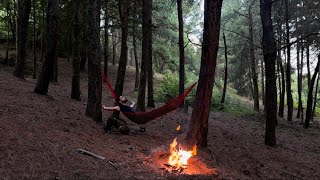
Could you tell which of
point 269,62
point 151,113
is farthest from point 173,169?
point 269,62

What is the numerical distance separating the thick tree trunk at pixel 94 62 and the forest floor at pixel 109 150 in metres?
0.39

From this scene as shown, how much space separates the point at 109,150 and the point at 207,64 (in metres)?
3.02

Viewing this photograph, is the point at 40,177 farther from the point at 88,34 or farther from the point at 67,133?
the point at 88,34

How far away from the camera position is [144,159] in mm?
6074

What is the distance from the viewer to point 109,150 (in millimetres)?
6375

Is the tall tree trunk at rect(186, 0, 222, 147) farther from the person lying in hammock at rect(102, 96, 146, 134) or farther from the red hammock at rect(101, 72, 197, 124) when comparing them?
the person lying in hammock at rect(102, 96, 146, 134)

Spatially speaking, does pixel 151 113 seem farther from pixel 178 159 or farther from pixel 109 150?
pixel 178 159

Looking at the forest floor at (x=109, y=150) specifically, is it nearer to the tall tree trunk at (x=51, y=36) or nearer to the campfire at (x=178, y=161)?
the campfire at (x=178, y=161)

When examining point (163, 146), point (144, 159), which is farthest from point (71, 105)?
point (144, 159)

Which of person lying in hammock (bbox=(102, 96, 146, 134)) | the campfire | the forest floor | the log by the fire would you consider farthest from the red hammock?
the log by the fire

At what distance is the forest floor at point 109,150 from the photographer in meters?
4.91

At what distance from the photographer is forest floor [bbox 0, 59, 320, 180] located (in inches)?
193

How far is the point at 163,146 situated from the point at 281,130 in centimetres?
814

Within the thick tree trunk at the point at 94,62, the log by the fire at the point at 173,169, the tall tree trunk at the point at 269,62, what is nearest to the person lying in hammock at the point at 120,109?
the thick tree trunk at the point at 94,62
